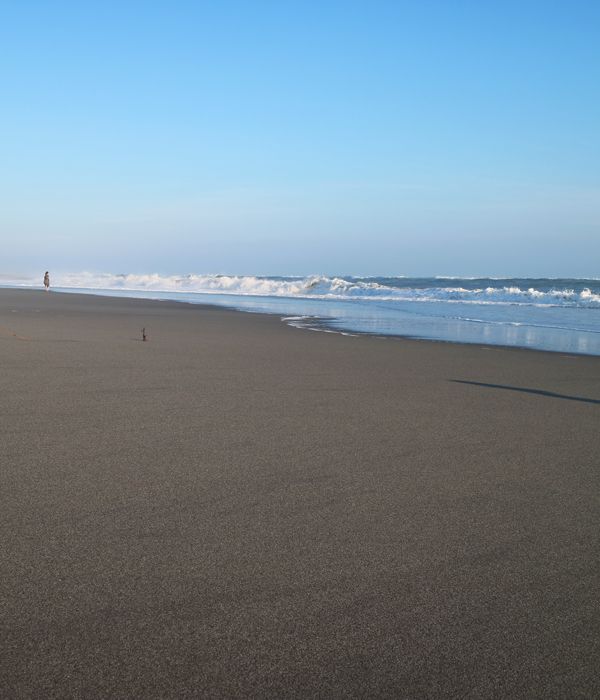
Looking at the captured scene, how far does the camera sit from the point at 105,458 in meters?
5.14

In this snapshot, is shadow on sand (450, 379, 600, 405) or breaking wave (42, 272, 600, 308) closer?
shadow on sand (450, 379, 600, 405)

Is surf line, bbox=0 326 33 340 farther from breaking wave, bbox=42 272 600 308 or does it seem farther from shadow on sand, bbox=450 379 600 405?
breaking wave, bbox=42 272 600 308

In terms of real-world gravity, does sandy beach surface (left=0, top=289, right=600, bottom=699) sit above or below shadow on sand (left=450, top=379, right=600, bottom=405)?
below

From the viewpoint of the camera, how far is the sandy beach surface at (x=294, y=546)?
251 cm

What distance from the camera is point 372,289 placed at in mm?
59062

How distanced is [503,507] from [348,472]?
1106 mm

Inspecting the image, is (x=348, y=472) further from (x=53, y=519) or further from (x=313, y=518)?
(x=53, y=519)

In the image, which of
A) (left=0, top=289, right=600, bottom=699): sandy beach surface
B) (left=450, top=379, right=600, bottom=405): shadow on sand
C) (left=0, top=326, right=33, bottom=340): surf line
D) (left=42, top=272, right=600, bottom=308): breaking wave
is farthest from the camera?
(left=42, top=272, right=600, bottom=308): breaking wave

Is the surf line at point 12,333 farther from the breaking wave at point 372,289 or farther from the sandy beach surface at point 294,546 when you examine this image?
the breaking wave at point 372,289

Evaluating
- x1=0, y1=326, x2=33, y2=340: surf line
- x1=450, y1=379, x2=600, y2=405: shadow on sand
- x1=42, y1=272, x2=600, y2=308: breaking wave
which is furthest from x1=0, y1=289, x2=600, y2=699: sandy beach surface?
x1=42, y1=272, x2=600, y2=308: breaking wave

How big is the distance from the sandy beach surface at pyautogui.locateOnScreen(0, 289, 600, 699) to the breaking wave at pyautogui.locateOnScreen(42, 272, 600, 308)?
36.1 meters

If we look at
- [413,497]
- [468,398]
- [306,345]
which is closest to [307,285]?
[306,345]

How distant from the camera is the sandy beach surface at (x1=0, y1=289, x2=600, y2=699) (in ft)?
8.25

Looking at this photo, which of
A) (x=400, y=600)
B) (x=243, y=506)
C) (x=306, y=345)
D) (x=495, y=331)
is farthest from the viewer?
(x=495, y=331)
